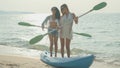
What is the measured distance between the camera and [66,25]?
9.59m

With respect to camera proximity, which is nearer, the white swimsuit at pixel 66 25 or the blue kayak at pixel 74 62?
the blue kayak at pixel 74 62

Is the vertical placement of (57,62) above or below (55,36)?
below

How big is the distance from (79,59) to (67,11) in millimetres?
1554

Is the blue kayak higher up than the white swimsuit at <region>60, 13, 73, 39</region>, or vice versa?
the white swimsuit at <region>60, 13, 73, 39</region>

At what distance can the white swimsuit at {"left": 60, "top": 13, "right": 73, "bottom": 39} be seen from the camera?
31.2 feet

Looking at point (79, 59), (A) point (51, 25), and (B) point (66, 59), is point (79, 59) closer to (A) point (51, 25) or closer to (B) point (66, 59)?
(B) point (66, 59)

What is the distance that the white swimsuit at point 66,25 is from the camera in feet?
31.2

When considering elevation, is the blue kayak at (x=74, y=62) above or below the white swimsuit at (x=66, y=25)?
below

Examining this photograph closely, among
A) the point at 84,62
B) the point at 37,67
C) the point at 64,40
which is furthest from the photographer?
the point at 37,67

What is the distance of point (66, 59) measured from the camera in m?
9.51

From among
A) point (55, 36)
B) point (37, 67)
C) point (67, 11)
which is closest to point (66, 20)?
point (67, 11)

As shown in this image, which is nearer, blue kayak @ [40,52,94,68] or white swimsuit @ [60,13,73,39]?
blue kayak @ [40,52,94,68]

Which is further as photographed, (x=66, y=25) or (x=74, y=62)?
(x=66, y=25)

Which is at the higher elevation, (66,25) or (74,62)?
(66,25)
